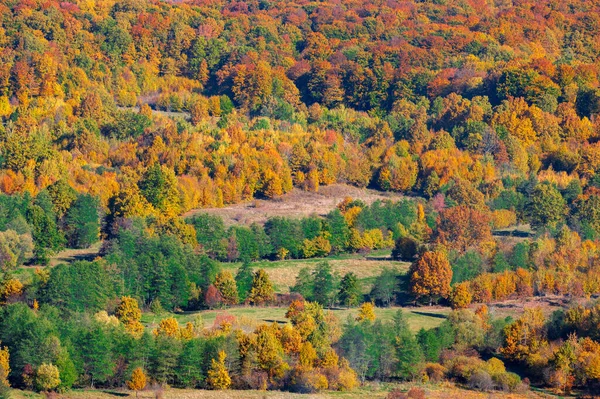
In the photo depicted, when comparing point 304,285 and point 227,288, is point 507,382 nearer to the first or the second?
point 304,285

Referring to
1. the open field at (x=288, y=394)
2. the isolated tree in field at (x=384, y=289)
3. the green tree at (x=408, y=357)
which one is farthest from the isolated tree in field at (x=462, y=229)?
the open field at (x=288, y=394)

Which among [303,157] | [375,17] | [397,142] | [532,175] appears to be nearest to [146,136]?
[303,157]

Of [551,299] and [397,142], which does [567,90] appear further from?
[551,299]

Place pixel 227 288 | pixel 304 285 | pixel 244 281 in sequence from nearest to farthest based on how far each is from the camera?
pixel 227 288
pixel 244 281
pixel 304 285

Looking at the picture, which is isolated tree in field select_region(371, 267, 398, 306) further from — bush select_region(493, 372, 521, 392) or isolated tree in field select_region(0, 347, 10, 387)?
isolated tree in field select_region(0, 347, 10, 387)

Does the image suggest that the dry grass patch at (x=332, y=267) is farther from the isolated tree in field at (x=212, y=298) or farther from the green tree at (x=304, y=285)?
the isolated tree in field at (x=212, y=298)

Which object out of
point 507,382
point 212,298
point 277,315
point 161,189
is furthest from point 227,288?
point 507,382
